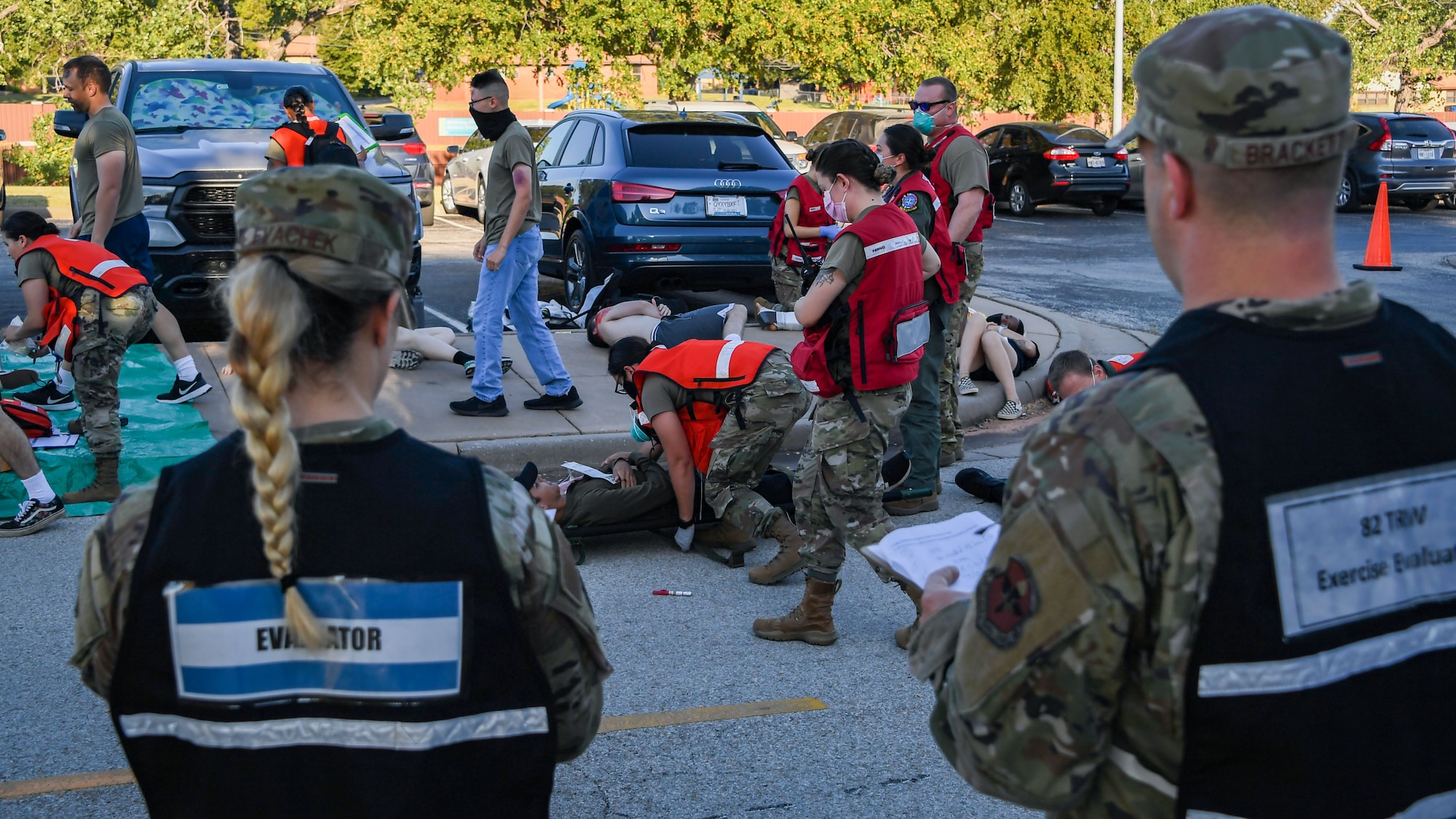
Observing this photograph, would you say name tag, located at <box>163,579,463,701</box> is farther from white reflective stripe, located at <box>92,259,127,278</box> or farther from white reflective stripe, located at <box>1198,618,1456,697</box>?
white reflective stripe, located at <box>92,259,127,278</box>

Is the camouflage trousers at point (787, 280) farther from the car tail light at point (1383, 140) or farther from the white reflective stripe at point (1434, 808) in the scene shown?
the car tail light at point (1383, 140)

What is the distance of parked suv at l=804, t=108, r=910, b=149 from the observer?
22109 mm

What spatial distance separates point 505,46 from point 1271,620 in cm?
1924

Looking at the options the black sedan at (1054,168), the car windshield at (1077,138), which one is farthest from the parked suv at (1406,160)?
the car windshield at (1077,138)

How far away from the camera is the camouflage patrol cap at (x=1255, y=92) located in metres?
1.50

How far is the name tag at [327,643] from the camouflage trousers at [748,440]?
13.2ft

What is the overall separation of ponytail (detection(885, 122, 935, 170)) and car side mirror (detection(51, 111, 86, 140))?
5.97m

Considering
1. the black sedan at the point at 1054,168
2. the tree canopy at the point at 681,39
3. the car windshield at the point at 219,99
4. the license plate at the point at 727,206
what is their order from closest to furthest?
the car windshield at the point at 219,99 < the license plate at the point at 727,206 < the tree canopy at the point at 681,39 < the black sedan at the point at 1054,168

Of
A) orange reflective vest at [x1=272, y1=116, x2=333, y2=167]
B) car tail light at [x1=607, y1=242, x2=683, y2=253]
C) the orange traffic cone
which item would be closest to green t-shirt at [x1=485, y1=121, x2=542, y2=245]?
orange reflective vest at [x1=272, y1=116, x2=333, y2=167]

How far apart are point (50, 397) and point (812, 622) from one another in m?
5.61

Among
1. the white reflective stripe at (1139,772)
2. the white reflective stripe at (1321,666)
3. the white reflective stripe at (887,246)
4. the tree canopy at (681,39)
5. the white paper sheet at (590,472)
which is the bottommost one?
the white paper sheet at (590,472)

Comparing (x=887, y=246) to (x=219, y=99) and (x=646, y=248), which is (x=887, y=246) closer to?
(x=646, y=248)

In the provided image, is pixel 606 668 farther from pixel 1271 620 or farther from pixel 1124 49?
pixel 1124 49

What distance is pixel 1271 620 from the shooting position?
1476 millimetres
